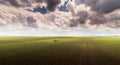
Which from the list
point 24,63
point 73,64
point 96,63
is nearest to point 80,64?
point 73,64

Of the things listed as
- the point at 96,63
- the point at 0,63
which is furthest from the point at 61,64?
the point at 0,63

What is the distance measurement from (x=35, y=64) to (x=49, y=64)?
2668mm

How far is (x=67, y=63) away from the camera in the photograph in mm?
28531

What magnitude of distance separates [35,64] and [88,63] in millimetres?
10195

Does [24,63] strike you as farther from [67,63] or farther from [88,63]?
[88,63]

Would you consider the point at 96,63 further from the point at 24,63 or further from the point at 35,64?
the point at 24,63

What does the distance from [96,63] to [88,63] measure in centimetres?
167

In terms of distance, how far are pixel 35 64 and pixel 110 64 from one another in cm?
1441

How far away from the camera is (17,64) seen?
1084 inches

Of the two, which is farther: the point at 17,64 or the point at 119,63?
the point at 119,63

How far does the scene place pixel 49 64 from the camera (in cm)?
2827

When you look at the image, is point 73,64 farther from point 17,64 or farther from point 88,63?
point 17,64

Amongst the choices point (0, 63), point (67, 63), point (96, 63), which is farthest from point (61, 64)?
point (0, 63)

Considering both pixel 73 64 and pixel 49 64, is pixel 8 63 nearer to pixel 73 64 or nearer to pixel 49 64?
pixel 49 64
